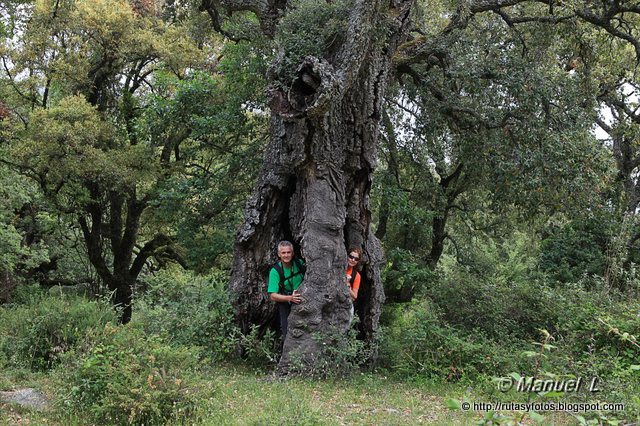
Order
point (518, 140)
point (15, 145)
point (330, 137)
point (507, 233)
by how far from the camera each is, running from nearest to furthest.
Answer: point (330, 137)
point (518, 140)
point (15, 145)
point (507, 233)

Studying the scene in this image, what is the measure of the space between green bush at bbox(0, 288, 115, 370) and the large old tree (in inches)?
89.0

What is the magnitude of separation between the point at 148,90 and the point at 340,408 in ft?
50.9

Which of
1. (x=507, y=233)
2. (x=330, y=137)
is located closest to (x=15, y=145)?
(x=330, y=137)

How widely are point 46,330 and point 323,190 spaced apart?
428 centimetres

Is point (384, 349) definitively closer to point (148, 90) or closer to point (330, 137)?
point (330, 137)

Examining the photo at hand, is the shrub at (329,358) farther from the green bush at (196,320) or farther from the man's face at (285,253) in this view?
the green bush at (196,320)

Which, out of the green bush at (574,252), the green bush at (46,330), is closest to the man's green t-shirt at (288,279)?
the green bush at (46,330)

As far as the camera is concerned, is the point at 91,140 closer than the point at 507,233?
Yes

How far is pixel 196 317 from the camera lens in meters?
8.77

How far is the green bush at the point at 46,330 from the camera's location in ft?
24.9

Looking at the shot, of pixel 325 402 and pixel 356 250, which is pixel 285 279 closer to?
pixel 356 250

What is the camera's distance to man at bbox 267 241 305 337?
8299 millimetres

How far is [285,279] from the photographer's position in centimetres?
852

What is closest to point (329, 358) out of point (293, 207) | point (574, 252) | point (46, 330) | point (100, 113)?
point (293, 207)
